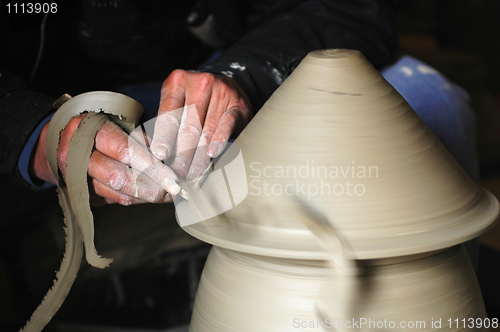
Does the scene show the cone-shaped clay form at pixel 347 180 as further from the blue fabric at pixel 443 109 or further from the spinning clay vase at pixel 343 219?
the blue fabric at pixel 443 109

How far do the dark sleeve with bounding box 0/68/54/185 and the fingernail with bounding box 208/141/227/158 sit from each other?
0.45 metres

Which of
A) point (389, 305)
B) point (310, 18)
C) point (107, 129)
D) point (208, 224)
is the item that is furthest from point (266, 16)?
point (389, 305)

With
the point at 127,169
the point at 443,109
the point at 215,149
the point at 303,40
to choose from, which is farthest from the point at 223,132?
the point at 443,109

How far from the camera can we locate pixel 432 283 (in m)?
0.53

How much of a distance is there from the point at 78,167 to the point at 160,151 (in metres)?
0.15

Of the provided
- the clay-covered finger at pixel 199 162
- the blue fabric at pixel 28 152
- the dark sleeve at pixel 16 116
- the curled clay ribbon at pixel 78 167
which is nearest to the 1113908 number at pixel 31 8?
the dark sleeve at pixel 16 116

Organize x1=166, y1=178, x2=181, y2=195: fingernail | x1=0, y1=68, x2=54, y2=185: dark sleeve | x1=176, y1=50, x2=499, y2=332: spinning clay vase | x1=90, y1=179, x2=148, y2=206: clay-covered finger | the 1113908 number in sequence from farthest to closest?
the 1113908 number < x1=0, y1=68, x2=54, y2=185: dark sleeve < x1=90, y1=179, x2=148, y2=206: clay-covered finger < x1=166, y1=178, x2=181, y2=195: fingernail < x1=176, y1=50, x2=499, y2=332: spinning clay vase

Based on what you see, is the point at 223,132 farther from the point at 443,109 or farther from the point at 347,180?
the point at 443,109

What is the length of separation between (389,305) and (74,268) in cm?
53

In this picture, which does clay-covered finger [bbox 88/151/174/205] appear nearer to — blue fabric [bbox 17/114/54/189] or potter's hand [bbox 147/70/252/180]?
potter's hand [bbox 147/70/252/180]

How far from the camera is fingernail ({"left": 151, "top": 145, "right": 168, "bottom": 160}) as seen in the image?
63cm

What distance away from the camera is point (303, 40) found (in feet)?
3.46

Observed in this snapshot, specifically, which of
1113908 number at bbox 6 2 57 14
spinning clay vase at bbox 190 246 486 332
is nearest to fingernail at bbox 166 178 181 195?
spinning clay vase at bbox 190 246 486 332

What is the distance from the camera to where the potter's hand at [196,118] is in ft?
2.19
